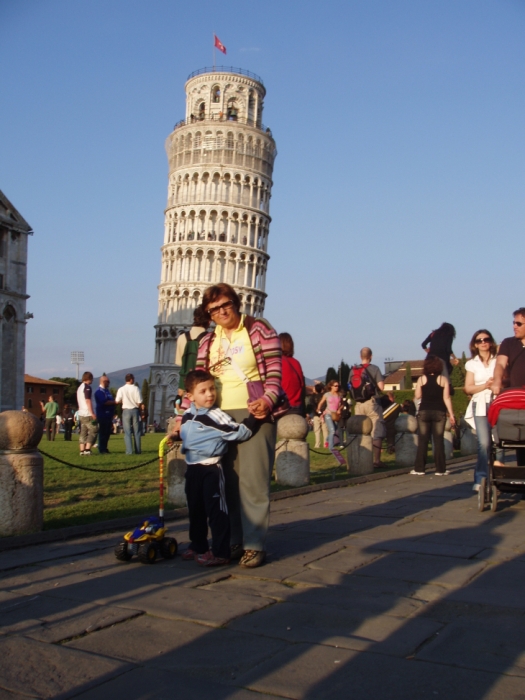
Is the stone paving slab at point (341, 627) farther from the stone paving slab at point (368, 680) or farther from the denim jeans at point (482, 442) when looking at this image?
the denim jeans at point (482, 442)

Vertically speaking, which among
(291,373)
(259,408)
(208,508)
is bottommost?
(208,508)

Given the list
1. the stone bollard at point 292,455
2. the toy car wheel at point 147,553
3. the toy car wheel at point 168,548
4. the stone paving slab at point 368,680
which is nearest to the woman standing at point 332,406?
the stone bollard at point 292,455

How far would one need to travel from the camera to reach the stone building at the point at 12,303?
54656mm

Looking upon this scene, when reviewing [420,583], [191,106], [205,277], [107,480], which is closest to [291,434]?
[107,480]

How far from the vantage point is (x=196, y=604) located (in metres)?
3.93

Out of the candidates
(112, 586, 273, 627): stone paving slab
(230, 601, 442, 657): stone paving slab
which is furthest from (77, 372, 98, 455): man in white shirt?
(230, 601, 442, 657): stone paving slab

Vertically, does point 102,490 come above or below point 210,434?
below

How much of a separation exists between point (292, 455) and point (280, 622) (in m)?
5.91

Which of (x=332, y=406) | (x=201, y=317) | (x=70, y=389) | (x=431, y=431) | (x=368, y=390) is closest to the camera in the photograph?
(x=201, y=317)

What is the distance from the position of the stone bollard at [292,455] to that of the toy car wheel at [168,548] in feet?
14.6

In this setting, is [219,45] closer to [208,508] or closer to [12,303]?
[12,303]

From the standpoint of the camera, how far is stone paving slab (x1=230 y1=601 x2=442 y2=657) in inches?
130

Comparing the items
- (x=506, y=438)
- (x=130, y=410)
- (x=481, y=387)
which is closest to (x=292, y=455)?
(x=481, y=387)

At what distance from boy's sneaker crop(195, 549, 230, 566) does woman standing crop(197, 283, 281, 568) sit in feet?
0.42
